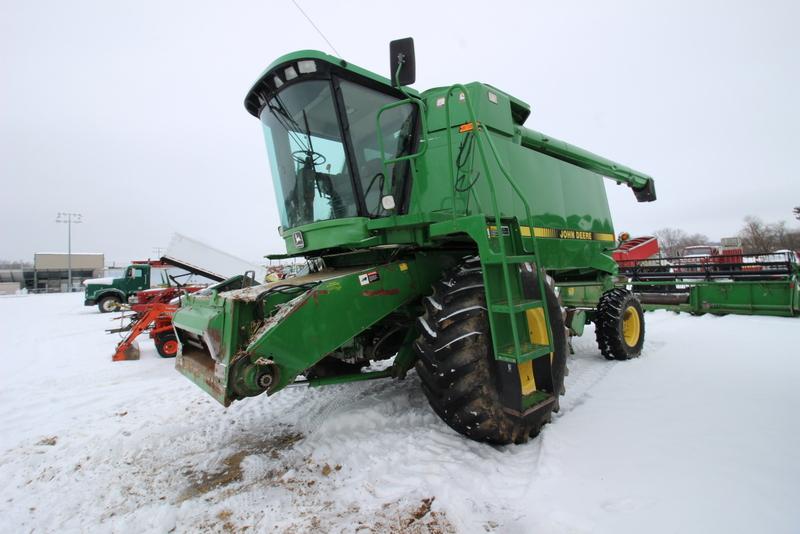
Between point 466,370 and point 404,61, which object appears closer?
point 466,370

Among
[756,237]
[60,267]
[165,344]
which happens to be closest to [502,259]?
[165,344]

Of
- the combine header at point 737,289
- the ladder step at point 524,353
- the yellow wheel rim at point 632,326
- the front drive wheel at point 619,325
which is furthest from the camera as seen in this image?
the combine header at point 737,289

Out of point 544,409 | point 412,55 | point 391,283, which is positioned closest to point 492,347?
point 544,409

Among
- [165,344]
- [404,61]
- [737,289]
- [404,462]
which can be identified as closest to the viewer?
[404,462]

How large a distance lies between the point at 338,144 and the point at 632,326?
4636 mm

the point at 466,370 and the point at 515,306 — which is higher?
the point at 515,306

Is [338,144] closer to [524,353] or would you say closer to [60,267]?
[524,353]

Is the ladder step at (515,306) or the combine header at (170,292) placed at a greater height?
the combine header at (170,292)

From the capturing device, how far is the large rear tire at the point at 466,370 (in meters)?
2.64

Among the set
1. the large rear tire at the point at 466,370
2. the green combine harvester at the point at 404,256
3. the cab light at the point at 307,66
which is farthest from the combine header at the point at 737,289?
the cab light at the point at 307,66

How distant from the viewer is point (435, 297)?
114 inches

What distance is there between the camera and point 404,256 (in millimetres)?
3500

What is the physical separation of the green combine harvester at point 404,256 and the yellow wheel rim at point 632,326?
1288 mm

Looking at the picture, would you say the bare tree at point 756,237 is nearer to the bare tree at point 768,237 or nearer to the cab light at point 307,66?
the bare tree at point 768,237
